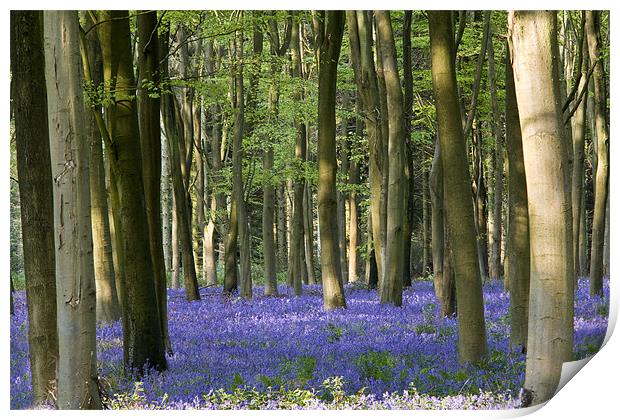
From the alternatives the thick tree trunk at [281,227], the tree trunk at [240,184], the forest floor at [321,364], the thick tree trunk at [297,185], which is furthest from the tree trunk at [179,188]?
the thick tree trunk at [281,227]

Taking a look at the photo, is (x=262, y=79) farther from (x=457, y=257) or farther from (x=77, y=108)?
(x=77, y=108)

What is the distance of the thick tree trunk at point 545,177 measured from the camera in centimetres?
581

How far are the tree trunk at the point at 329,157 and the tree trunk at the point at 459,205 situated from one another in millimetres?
4463

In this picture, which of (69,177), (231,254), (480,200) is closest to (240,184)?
(231,254)

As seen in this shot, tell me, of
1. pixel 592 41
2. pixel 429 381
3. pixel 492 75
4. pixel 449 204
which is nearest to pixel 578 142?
pixel 492 75

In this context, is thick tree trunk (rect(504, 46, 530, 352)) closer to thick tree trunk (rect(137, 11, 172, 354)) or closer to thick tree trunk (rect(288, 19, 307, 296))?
thick tree trunk (rect(137, 11, 172, 354))

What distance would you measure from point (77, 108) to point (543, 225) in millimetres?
3670

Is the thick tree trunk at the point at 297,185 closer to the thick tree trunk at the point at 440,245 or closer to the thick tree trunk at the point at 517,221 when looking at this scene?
the thick tree trunk at the point at 440,245

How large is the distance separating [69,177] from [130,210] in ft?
7.44

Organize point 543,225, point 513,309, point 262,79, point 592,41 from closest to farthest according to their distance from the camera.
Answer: point 543,225, point 513,309, point 592,41, point 262,79

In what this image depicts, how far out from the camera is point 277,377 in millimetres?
7426

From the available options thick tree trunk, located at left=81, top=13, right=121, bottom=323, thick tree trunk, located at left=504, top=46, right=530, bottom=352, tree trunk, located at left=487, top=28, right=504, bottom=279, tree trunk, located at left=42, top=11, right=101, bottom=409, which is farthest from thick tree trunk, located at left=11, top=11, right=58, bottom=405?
tree trunk, located at left=487, top=28, right=504, bottom=279

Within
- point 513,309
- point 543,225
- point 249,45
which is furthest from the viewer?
point 249,45

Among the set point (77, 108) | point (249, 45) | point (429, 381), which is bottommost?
point (429, 381)
